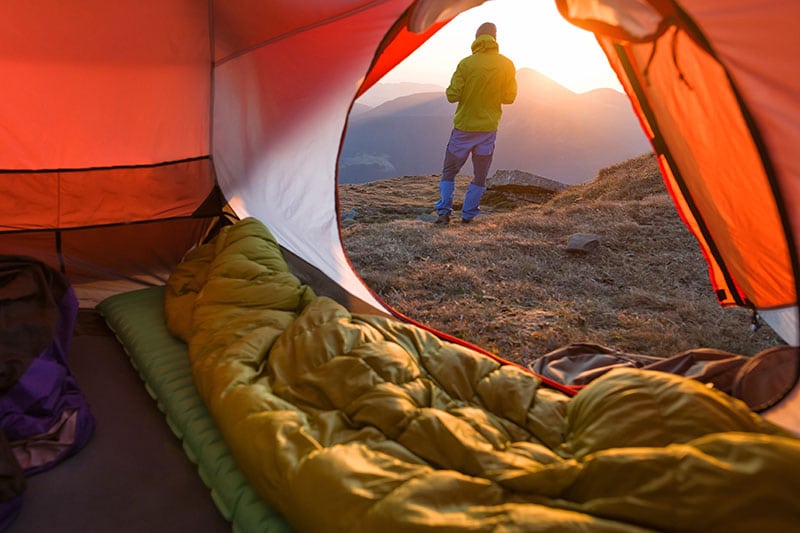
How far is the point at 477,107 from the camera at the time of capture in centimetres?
438

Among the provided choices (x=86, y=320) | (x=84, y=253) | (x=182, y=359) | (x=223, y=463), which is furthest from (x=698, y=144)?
(x=84, y=253)

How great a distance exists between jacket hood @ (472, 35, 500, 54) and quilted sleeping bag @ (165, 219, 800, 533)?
312 centimetres

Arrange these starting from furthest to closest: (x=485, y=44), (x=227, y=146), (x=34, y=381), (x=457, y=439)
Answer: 1. (x=485, y=44)
2. (x=227, y=146)
3. (x=34, y=381)
4. (x=457, y=439)

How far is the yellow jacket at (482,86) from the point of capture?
169 inches

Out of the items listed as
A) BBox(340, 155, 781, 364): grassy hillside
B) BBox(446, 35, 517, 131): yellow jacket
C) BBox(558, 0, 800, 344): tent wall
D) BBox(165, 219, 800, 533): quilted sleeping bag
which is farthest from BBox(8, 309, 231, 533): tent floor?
BBox(446, 35, 517, 131): yellow jacket

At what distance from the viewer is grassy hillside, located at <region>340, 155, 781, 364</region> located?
7.75 feet

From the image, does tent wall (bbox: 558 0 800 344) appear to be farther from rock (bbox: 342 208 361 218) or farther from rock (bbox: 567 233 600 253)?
rock (bbox: 342 208 361 218)

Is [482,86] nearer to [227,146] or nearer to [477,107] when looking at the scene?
[477,107]

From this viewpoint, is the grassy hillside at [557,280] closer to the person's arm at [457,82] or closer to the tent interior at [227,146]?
the tent interior at [227,146]

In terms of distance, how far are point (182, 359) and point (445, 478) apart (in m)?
1.20

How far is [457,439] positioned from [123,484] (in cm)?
85

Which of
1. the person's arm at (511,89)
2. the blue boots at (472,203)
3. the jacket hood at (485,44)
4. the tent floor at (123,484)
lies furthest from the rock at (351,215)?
the tent floor at (123,484)

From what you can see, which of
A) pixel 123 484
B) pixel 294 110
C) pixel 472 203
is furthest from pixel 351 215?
pixel 123 484

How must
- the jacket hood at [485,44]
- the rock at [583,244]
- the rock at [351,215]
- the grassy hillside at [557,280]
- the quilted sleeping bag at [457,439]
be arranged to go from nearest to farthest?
→ the quilted sleeping bag at [457,439]
the grassy hillside at [557,280]
the rock at [583,244]
the jacket hood at [485,44]
the rock at [351,215]
